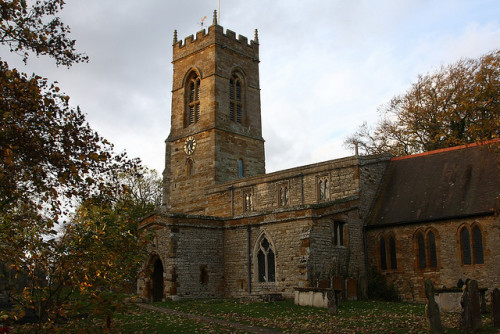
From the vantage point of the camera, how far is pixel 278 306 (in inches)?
781

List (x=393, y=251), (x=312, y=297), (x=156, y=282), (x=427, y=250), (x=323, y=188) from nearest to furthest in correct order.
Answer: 1. (x=312, y=297)
2. (x=427, y=250)
3. (x=393, y=251)
4. (x=156, y=282)
5. (x=323, y=188)

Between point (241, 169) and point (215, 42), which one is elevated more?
point (215, 42)

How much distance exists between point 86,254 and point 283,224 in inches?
568

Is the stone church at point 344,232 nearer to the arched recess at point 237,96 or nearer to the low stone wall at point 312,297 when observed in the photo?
the low stone wall at point 312,297

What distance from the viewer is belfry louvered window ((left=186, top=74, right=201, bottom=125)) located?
39.7 meters

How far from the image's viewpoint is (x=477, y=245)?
2209 centimetres

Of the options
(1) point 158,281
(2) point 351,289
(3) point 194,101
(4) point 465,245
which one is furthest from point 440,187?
(3) point 194,101

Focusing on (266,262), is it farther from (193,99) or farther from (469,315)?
(193,99)

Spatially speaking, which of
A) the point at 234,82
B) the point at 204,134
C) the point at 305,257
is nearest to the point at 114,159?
the point at 305,257

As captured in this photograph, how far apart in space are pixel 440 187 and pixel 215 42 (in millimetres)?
20758

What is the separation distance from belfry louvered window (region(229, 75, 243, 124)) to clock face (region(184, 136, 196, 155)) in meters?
3.29

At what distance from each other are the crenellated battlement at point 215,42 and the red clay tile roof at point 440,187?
17469mm

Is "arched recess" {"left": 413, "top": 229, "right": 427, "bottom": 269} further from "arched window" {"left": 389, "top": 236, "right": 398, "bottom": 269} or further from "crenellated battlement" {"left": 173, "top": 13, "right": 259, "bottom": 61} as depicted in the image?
"crenellated battlement" {"left": 173, "top": 13, "right": 259, "bottom": 61}

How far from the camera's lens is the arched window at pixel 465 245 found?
22281 millimetres
